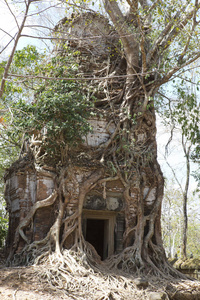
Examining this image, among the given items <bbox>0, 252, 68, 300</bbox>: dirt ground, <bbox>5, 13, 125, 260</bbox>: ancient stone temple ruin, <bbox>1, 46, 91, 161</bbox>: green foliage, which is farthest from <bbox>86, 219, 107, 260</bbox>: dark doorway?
<bbox>0, 252, 68, 300</bbox>: dirt ground

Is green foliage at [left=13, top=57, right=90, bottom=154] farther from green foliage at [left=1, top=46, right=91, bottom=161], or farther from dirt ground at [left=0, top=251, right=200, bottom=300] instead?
dirt ground at [left=0, top=251, right=200, bottom=300]

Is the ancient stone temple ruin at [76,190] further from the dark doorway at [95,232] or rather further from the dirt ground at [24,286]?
the dark doorway at [95,232]

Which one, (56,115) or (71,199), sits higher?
(56,115)

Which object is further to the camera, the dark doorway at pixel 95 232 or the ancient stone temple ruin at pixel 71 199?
the dark doorway at pixel 95 232

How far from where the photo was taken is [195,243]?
74.5 feet

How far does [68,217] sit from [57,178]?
907 mm

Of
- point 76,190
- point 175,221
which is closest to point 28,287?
point 76,190

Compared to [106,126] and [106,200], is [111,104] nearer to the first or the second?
[106,126]

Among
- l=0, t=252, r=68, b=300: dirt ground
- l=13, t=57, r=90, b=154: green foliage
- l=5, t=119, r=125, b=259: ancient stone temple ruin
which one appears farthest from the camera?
l=5, t=119, r=125, b=259: ancient stone temple ruin

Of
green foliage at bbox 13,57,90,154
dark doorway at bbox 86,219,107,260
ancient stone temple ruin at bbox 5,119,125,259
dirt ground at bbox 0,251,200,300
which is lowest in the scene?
dirt ground at bbox 0,251,200,300

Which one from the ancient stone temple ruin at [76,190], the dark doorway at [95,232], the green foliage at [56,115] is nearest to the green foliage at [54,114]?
the green foliage at [56,115]

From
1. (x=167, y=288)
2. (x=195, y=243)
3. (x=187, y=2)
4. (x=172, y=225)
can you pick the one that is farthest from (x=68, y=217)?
(x=195, y=243)

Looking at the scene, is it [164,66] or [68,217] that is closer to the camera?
[68,217]

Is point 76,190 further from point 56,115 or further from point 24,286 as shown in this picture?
point 24,286
